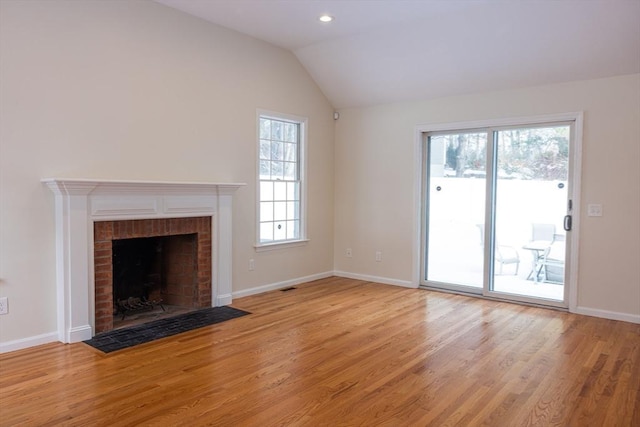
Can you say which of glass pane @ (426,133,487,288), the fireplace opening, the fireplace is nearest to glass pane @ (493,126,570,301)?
glass pane @ (426,133,487,288)

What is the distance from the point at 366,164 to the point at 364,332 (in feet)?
9.42

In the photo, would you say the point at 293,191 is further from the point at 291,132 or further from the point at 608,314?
the point at 608,314

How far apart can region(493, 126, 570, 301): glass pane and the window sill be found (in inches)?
97.4

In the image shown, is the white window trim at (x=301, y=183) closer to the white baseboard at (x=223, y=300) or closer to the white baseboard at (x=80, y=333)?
the white baseboard at (x=223, y=300)

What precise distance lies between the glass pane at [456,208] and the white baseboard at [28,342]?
431cm

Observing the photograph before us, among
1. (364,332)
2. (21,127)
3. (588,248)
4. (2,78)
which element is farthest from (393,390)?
(2,78)

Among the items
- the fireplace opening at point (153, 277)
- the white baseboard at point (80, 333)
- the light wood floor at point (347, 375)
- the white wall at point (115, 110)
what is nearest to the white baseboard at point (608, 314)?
the light wood floor at point (347, 375)

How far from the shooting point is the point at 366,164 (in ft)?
20.9

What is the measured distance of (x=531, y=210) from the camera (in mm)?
5141

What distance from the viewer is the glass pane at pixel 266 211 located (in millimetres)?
5660

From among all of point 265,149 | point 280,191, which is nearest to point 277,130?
point 265,149

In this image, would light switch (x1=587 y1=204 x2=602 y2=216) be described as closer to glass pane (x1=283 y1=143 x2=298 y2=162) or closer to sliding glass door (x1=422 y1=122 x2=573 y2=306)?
sliding glass door (x1=422 y1=122 x2=573 y2=306)

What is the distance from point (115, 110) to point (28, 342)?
6.81 feet

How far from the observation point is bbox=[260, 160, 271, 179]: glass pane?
5.63m
